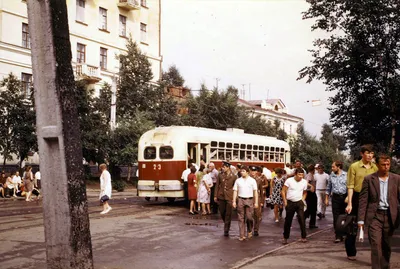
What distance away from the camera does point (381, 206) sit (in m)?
7.98

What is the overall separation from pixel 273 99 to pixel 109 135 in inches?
2457

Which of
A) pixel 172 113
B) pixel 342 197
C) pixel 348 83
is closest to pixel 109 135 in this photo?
pixel 172 113

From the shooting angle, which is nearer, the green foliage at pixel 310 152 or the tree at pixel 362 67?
the tree at pixel 362 67

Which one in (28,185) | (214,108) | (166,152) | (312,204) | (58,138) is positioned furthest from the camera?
(214,108)

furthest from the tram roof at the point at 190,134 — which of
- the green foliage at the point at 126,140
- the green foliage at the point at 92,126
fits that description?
the green foliage at the point at 126,140

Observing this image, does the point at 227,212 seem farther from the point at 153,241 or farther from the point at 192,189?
the point at 192,189

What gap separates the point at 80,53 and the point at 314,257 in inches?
1450

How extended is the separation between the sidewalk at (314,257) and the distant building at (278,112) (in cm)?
7302

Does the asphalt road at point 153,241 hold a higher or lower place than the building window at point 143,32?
lower

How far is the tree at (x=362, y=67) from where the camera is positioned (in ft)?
102

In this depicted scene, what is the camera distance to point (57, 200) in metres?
6.49

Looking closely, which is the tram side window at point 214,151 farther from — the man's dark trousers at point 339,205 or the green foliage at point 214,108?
the green foliage at point 214,108

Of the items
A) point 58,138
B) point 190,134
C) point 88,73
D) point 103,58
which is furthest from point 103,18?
point 58,138

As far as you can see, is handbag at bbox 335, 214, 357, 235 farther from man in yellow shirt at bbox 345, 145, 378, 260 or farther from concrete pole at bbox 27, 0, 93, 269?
concrete pole at bbox 27, 0, 93, 269
